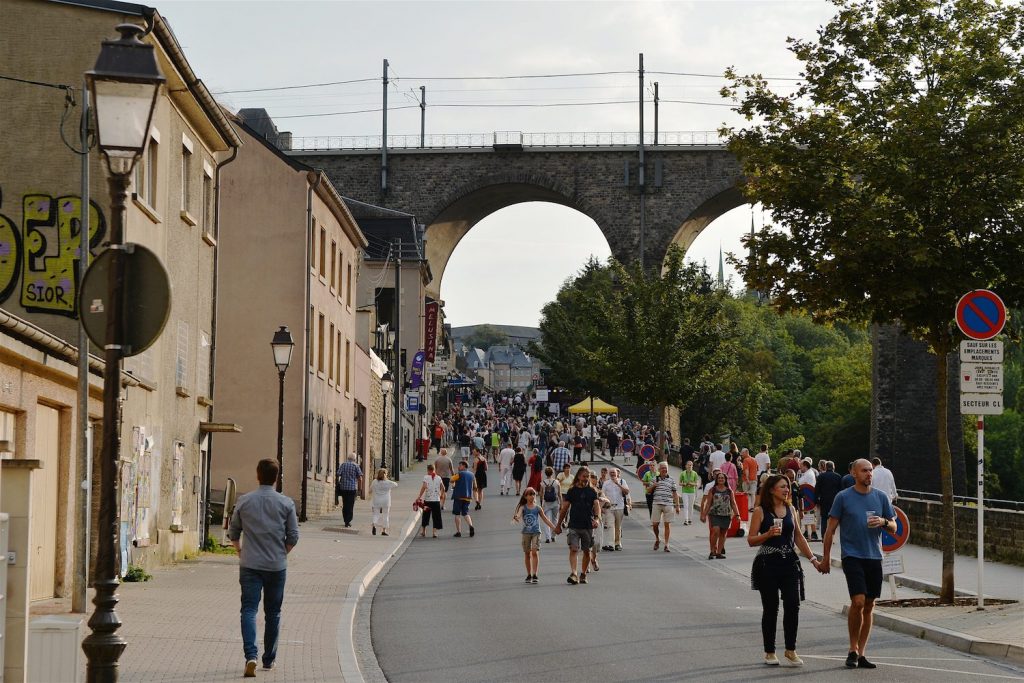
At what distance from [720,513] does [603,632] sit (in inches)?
417

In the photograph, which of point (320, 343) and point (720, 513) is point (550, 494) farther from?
point (320, 343)

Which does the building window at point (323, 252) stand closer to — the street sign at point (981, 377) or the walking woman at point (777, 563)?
the street sign at point (981, 377)

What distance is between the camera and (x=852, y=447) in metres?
78.6

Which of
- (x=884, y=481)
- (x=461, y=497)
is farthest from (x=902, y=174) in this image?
(x=461, y=497)

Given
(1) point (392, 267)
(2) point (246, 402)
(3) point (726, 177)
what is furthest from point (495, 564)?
(3) point (726, 177)

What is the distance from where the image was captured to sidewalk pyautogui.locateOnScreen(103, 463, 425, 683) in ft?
37.6

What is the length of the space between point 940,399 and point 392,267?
52107mm

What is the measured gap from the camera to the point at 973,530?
81.3 ft

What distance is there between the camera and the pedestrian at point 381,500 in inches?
1172

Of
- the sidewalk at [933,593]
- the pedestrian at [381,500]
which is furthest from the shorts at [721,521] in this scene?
the pedestrian at [381,500]

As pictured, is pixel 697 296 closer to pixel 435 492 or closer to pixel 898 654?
pixel 435 492

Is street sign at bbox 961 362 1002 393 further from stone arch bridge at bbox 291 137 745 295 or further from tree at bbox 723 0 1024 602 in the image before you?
stone arch bridge at bbox 291 137 745 295

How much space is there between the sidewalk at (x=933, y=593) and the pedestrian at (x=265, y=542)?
5.87 metres

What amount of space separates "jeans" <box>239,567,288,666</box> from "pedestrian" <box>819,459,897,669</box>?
429 centimetres
